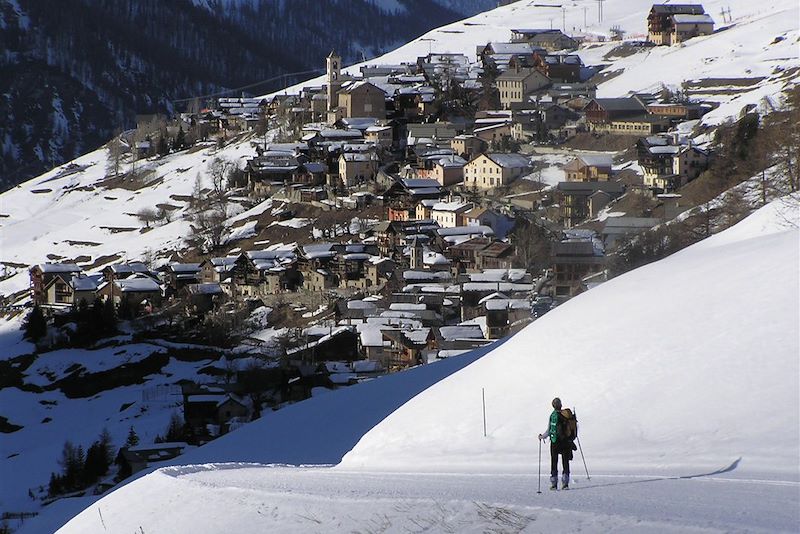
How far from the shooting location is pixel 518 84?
58.0 meters

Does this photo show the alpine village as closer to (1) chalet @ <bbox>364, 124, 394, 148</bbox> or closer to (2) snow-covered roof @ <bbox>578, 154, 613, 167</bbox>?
(1) chalet @ <bbox>364, 124, 394, 148</bbox>

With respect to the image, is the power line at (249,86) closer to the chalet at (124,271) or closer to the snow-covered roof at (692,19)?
the snow-covered roof at (692,19)

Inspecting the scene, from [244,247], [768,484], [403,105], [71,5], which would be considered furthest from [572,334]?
[71,5]

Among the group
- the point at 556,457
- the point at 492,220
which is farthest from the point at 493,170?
the point at 556,457

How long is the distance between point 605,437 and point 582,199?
28.7m

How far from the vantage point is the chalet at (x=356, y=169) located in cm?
4847

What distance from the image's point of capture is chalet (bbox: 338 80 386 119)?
191ft

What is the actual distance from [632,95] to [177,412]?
32535 millimetres

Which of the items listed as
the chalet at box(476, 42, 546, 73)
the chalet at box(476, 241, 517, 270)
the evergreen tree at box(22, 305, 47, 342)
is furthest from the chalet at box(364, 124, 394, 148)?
the evergreen tree at box(22, 305, 47, 342)

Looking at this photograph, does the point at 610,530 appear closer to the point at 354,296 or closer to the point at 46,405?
the point at 46,405

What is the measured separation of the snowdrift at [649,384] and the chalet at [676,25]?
5349cm

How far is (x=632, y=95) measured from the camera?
5378cm

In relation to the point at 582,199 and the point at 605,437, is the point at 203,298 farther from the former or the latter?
the point at 605,437

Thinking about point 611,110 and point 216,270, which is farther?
point 611,110
